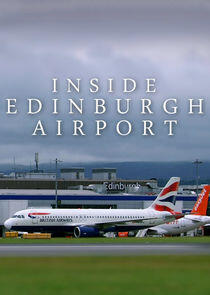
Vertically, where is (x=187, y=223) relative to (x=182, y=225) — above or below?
above

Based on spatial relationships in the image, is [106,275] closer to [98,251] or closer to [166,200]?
[98,251]

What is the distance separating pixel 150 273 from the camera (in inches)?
1441

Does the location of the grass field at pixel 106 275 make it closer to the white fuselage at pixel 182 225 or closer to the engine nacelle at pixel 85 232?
the engine nacelle at pixel 85 232

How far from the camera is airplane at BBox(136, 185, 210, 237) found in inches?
4542

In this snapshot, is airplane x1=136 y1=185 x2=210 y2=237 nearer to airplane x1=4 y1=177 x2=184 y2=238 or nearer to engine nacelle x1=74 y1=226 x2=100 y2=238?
airplane x1=4 y1=177 x2=184 y2=238

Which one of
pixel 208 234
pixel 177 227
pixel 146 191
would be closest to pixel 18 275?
pixel 177 227

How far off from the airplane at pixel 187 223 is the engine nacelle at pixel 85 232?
1164 cm

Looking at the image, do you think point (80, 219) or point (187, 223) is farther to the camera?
point (187, 223)

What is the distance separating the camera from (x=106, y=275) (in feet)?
116

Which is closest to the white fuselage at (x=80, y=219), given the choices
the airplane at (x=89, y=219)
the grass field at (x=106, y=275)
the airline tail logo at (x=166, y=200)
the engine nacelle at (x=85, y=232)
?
the airplane at (x=89, y=219)

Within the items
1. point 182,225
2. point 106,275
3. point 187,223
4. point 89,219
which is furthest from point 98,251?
point 182,225

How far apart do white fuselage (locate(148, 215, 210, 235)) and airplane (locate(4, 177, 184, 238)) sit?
6.58 ft

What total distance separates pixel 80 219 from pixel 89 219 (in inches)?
61.1

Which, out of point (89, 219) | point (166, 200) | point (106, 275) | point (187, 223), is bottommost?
point (187, 223)
